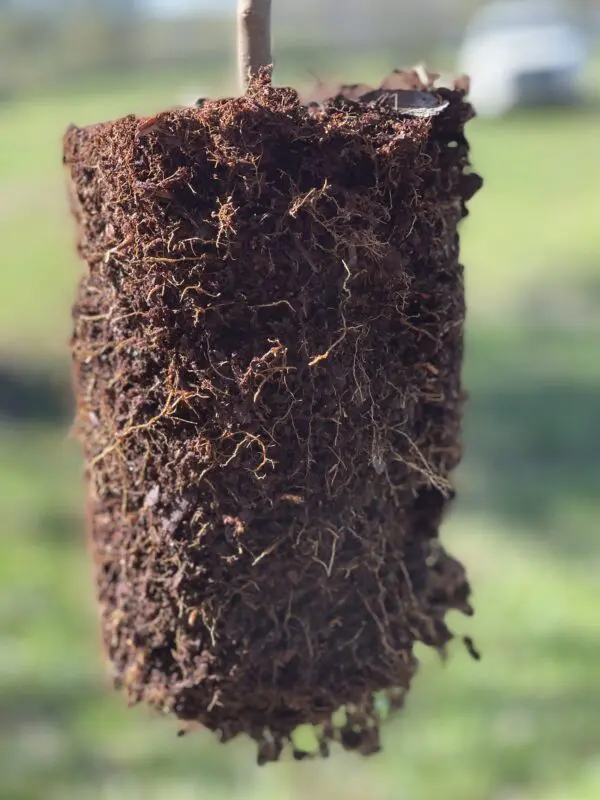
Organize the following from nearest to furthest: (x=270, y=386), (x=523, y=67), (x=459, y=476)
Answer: (x=270, y=386) < (x=459, y=476) < (x=523, y=67)

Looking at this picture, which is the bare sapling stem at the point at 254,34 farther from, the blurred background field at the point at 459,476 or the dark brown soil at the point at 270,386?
the blurred background field at the point at 459,476

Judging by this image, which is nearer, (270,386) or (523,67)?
(270,386)

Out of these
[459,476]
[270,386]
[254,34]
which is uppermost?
[254,34]

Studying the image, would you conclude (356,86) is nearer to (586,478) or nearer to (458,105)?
(458,105)

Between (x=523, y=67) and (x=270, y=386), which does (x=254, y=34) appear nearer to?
(x=270, y=386)

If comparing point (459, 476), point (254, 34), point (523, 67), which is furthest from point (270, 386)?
point (523, 67)

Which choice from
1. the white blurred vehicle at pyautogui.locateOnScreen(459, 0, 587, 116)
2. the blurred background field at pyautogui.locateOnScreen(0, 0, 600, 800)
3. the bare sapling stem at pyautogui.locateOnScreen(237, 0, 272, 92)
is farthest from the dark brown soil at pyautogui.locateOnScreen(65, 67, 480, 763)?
the white blurred vehicle at pyautogui.locateOnScreen(459, 0, 587, 116)
